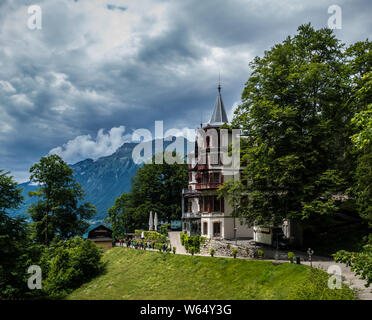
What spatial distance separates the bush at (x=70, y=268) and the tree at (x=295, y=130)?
1715cm

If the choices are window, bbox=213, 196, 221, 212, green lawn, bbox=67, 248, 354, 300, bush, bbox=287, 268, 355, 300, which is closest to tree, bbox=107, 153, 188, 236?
window, bbox=213, 196, 221, 212

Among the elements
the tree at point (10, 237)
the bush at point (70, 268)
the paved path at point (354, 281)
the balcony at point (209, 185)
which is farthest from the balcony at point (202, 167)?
the tree at point (10, 237)

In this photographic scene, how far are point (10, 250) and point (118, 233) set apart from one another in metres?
35.8

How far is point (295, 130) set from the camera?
2675 centimetres

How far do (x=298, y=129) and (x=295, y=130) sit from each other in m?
0.74

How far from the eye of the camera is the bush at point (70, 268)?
31375 mm

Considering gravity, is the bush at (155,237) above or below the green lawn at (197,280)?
above

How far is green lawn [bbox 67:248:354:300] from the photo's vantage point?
18.6 m

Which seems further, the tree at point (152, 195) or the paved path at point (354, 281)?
the tree at point (152, 195)

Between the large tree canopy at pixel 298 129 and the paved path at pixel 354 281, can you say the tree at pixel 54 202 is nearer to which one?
the large tree canopy at pixel 298 129

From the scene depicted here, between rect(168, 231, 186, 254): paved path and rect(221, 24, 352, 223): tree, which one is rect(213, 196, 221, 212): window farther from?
rect(221, 24, 352, 223): tree

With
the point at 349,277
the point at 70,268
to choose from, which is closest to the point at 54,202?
the point at 70,268

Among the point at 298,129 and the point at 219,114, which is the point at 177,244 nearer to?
the point at 219,114

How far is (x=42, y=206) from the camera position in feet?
157
